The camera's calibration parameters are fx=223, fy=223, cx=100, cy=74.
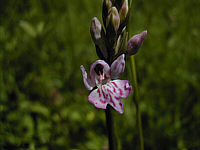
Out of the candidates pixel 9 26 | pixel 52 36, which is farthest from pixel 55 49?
pixel 9 26

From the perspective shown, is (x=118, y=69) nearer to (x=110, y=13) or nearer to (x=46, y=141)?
(x=110, y=13)

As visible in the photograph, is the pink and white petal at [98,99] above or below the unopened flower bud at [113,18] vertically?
below

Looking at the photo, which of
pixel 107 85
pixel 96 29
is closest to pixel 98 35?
pixel 96 29

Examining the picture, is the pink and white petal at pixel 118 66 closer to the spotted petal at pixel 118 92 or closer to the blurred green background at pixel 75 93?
the spotted petal at pixel 118 92

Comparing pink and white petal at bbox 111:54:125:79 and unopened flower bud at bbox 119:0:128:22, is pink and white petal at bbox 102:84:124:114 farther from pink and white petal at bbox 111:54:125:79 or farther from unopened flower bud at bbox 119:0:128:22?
unopened flower bud at bbox 119:0:128:22

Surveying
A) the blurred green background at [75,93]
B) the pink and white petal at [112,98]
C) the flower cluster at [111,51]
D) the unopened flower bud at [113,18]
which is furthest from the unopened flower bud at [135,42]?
the blurred green background at [75,93]

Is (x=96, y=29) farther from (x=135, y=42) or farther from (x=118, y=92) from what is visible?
(x=118, y=92)
